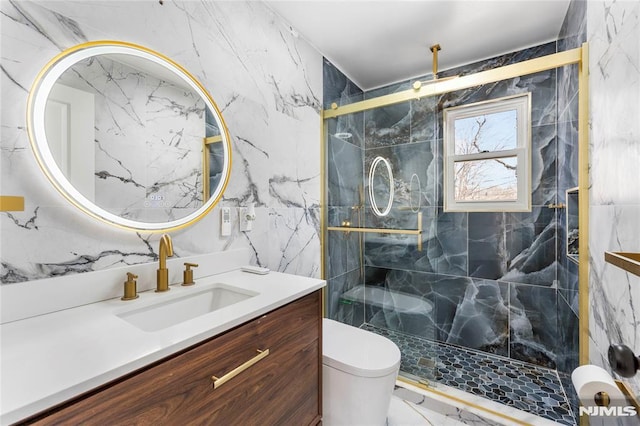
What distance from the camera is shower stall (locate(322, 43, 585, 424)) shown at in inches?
76.1

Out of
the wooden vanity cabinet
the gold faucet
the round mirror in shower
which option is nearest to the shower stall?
the round mirror in shower

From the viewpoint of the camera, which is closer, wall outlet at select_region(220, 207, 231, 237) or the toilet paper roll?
the toilet paper roll

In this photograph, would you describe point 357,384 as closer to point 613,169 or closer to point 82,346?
point 82,346

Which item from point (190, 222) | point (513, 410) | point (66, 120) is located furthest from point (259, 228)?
point (513, 410)

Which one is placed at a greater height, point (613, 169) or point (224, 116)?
point (224, 116)

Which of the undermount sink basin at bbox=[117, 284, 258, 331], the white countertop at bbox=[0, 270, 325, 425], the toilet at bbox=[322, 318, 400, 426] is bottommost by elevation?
the toilet at bbox=[322, 318, 400, 426]

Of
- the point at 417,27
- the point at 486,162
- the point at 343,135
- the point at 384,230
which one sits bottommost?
the point at 384,230

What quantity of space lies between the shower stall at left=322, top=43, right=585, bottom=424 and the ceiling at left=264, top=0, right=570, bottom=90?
0.58 ft

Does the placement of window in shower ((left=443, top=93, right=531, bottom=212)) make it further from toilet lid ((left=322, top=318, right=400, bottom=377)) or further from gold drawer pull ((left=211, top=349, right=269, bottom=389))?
gold drawer pull ((left=211, top=349, right=269, bottom=389))

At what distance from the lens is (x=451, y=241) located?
2.42 m

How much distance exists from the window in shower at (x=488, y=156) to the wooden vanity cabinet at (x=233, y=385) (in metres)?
1.80

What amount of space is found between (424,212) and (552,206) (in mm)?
967

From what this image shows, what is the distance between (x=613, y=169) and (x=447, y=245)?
1.41 metres

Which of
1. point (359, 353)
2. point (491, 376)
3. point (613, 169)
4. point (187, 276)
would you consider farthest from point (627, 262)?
point (491, 376)
